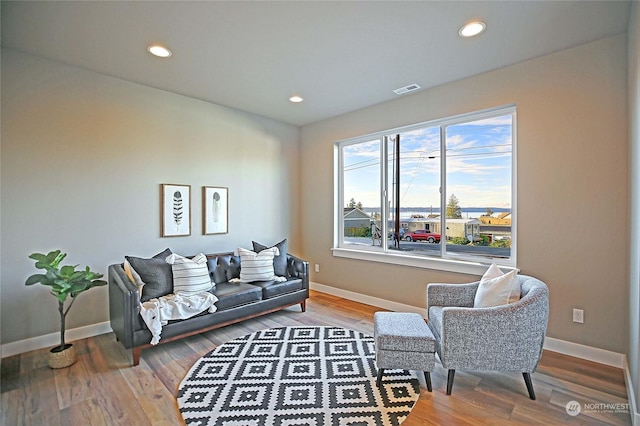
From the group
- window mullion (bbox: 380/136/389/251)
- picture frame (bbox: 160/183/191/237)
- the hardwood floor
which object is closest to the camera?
the hardwood floor

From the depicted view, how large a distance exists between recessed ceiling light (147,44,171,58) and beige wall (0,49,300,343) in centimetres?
91

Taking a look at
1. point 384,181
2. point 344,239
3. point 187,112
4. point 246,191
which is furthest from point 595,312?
point 187,112

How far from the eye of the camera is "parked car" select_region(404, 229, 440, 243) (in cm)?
391

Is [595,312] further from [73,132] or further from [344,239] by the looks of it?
[73,132]

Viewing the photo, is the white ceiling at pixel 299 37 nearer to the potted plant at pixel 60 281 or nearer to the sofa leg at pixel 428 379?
the potted plant at pixel 60 281

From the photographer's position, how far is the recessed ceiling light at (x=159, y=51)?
273 cm

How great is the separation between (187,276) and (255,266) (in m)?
0.86

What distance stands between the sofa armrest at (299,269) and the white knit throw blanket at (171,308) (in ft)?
4.04

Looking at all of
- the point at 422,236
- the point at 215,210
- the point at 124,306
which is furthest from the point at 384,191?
the point at 124,306

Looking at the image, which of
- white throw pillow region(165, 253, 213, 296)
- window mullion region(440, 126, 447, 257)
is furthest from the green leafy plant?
window mullion region(440, 126, 447, 257)

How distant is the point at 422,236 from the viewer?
13.3ft

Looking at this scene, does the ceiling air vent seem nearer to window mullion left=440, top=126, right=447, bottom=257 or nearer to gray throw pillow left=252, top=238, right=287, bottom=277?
window mullion left=440, top=126, right=447, bottom=257

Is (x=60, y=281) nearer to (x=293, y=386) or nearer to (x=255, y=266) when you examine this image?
(x=255, y=266)

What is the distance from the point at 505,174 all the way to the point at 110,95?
436 centimetres
